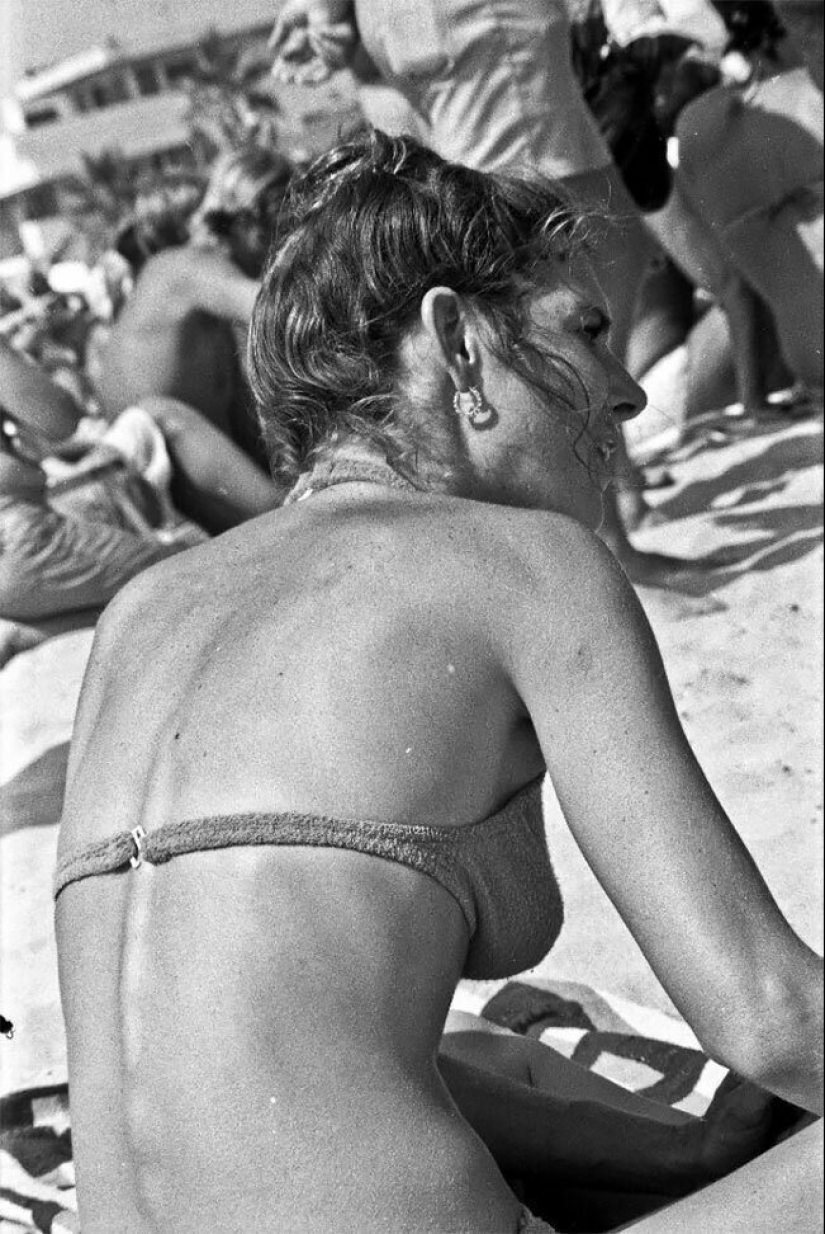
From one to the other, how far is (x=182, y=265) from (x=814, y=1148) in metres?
4.32

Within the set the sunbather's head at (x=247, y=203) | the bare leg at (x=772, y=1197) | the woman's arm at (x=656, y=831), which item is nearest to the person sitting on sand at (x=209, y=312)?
the sunbather's head at (x=247, y=203)

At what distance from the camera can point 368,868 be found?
1.30 m

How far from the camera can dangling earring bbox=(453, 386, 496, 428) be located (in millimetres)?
1505

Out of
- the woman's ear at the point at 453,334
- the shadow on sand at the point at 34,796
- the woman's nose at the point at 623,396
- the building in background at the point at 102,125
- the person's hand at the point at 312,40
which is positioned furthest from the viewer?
the building in background at the point at 102,125

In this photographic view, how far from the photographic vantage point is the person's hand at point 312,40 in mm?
4176

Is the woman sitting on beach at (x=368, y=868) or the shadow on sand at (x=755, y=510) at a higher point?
the woman sitting on beach at (x=368, y=868)

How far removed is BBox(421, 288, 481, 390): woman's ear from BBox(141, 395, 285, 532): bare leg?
3355 mm

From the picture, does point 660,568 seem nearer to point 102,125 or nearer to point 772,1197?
point 772,1197

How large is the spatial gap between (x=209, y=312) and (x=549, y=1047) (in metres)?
3.56

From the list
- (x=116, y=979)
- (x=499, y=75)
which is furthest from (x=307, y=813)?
(x=499, y=75)

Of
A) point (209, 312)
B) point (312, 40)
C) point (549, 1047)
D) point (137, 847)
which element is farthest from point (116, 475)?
point (137, 847)

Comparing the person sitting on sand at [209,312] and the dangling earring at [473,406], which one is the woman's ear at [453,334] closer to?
the dangling earring at [473,406]

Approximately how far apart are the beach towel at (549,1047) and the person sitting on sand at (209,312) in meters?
2.90

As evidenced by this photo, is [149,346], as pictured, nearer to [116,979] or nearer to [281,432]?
[281,432]
